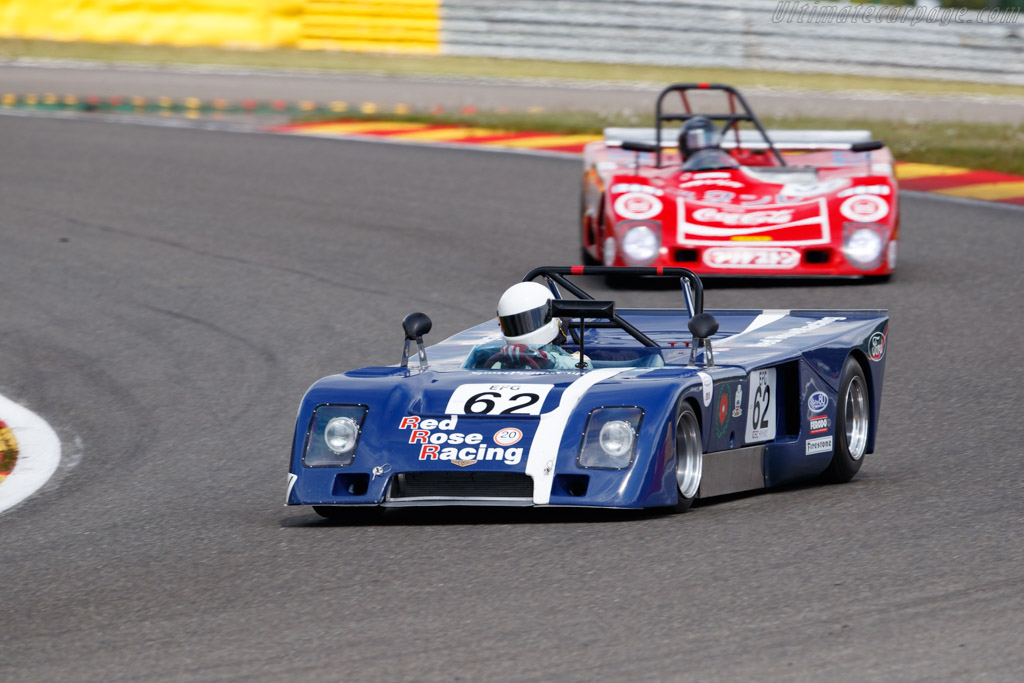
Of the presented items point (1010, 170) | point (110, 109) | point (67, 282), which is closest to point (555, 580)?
point (67, 282)

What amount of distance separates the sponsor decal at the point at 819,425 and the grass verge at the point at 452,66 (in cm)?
1592

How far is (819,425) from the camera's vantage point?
20.7ft

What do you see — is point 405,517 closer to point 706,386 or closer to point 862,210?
point 706,386

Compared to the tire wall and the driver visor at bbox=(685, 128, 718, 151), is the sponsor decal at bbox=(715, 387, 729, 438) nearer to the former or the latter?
the driver visor at bbox=(685, 128, 718, 151)

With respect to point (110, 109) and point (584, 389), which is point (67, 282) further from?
point (110, 109)

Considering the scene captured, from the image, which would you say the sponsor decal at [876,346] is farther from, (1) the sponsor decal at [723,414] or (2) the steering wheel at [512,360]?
(2) the steering wheel at [512,360]

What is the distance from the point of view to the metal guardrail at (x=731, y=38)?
22.3 meters

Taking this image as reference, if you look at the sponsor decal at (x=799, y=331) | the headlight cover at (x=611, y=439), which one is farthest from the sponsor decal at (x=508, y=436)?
the sponsor decal at (x=799, y=331)

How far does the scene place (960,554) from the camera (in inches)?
191

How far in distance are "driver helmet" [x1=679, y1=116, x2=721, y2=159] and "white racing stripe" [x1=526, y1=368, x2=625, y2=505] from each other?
644 cm

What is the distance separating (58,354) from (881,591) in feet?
18.7

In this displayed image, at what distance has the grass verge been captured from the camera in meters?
22.2

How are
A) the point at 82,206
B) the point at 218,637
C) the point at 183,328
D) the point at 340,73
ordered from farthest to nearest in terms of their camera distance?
the point at 340,73 → the point at 82,206 → the point at 183,328 → the point at 218,637

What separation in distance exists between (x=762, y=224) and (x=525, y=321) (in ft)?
15.8
